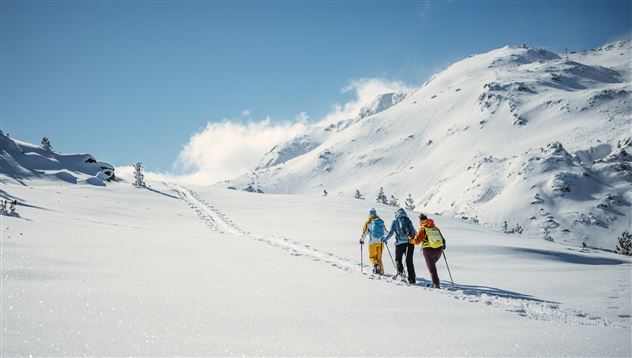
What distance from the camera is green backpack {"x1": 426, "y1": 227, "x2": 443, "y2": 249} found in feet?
37.4

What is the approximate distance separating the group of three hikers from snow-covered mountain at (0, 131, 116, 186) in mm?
43653

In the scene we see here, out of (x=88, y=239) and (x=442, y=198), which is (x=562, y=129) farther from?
(x=88, y=239)

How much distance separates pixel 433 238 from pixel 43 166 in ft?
179

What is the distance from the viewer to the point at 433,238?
11.5 m

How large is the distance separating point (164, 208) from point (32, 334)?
3240cm

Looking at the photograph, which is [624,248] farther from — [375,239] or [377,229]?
[375,239]

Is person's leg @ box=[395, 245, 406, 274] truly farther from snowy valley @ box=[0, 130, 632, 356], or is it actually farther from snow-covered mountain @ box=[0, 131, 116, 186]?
snow-covered mountain @ box=[0, 131, 116, 186]

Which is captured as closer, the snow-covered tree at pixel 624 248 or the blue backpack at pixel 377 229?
the blue backpack at pixel 377 229

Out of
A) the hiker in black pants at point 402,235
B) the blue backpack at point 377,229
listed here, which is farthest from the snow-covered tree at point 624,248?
the hiker in black pants at point 402,235

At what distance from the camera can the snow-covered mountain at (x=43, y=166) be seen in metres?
45.1

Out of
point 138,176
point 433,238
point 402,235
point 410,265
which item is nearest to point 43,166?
point 138,176

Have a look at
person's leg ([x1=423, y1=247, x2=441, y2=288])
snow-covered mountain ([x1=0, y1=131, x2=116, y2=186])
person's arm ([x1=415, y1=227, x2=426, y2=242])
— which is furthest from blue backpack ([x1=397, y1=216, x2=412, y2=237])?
snow-covered mountain ([x1=0, y1=131, x2=116, y2=186])

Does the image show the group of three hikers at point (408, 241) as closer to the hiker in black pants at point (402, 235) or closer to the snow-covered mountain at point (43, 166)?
the hiker in black pants at point (402, 235)

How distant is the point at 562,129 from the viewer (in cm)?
19788
